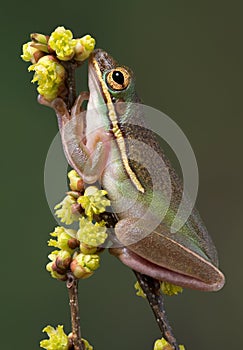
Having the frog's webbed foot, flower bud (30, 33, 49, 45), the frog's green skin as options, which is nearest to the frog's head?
the frog's green skin

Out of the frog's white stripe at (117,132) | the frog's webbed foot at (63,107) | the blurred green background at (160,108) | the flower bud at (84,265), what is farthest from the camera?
the blurred green background at (160,108)

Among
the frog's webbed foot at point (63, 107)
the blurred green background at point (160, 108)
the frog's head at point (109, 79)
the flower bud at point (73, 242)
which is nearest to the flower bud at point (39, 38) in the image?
the frog's webbed foot at point (63, 107)

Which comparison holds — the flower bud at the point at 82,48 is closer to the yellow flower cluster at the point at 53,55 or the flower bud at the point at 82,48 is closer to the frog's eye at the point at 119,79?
the yellow flower cluster at the point at 53,55

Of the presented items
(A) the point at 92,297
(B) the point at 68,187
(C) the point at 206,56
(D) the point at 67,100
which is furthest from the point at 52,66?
(C) the point at 206,56

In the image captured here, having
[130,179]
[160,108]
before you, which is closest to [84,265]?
[130,179]

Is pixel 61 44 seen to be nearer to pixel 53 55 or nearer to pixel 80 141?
pixel 53 55

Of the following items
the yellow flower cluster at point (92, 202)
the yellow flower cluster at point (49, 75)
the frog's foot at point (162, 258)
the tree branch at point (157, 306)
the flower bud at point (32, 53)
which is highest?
the flower bud at point (32, 53)
